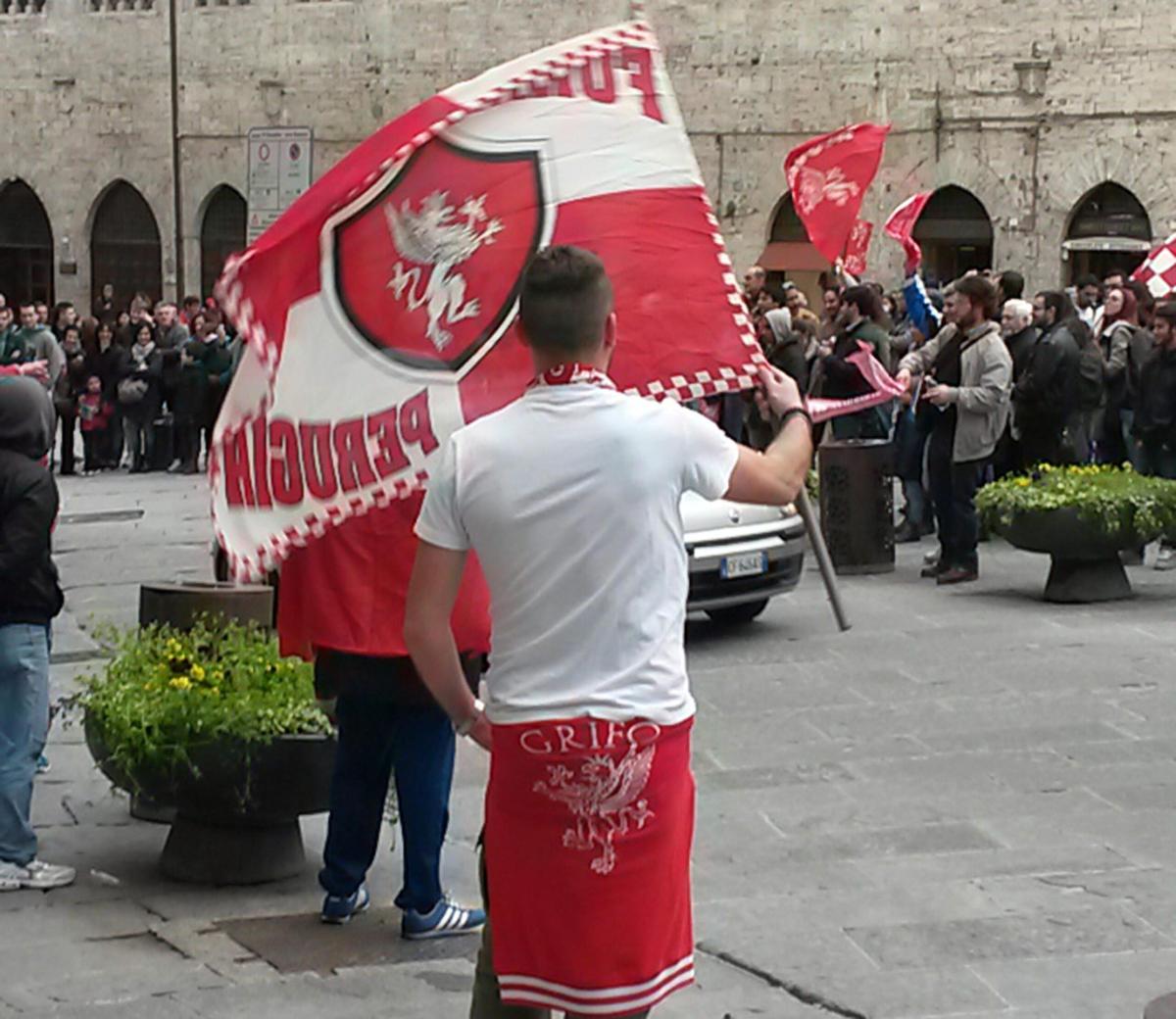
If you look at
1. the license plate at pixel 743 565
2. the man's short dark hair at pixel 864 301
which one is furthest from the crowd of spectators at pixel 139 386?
the license plate at pixel 743 565

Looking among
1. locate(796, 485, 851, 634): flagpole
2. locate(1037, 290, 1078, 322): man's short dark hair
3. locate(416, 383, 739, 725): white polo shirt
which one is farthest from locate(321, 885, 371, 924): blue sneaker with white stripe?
locate(1037, 290, 1078, 322): man's short dark hair

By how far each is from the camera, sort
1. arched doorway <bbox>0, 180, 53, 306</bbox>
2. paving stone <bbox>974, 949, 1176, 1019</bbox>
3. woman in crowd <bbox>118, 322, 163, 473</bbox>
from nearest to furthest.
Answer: paving stone <bbox>974, 949, 1176, 1019</bbox> < woman in crowd <bbox>118, 322, 163, 473</bbox> < arched doorway <bbox>0, 180, 53, 306</bbox>

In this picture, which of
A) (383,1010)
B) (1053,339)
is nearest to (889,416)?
(1053,339)

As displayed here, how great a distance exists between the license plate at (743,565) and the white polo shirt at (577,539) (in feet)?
23.5

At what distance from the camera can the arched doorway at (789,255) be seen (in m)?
31.6

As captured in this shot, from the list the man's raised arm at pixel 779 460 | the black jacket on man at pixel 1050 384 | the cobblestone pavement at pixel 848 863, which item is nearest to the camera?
the man's raised arm at pixel 779 460

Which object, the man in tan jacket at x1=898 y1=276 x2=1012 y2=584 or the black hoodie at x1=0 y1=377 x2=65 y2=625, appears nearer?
the black hoodie at x1=0 y1=377 x2=65 y2=625

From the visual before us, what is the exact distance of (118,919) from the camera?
20.8ft

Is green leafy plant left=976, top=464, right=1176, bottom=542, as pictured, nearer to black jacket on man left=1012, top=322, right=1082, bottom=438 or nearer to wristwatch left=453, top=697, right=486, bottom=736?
black jacket on man left=1012, top=322, right=1082, bottom=438

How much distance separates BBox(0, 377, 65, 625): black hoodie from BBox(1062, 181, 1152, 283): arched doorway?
23.7 metres

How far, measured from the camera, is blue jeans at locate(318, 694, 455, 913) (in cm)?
593

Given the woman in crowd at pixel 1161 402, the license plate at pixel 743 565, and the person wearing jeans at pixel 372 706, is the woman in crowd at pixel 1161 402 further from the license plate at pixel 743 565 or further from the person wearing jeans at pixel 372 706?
the person wearing jeans at pixel 372 706

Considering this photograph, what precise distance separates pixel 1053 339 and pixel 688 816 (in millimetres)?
10409

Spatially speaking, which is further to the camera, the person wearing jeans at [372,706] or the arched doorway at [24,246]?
the arched doorway at [24,246]
